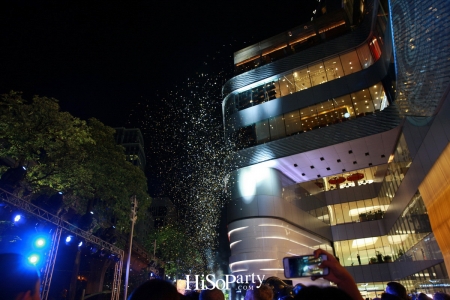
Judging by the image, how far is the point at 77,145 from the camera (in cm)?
1261

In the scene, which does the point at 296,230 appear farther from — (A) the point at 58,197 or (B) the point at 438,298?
(B) the point at 438,298

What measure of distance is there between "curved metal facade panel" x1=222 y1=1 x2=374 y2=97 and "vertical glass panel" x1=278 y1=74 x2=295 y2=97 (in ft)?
2.14

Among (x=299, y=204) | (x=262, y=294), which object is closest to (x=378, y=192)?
(x=299, y=204)

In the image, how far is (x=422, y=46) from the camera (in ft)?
22.9

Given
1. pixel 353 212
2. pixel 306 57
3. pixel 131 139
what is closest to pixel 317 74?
pixel 306 57

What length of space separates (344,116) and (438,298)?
60.7 ft

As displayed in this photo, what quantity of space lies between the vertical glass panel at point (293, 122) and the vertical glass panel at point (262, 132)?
1.70m

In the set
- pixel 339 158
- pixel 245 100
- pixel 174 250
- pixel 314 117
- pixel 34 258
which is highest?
pixel 245 100

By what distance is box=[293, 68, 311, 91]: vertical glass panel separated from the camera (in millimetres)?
23828

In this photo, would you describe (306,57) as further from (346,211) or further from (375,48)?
(346,211)

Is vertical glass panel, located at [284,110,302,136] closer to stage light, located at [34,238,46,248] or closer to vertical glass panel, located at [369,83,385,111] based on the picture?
vertical glass panel, located at [369,83,385,111]

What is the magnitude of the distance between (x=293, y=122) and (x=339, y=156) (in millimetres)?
4505

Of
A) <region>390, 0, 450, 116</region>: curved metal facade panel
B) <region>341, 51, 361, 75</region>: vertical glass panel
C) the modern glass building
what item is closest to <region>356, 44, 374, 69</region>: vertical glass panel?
the modern glass building

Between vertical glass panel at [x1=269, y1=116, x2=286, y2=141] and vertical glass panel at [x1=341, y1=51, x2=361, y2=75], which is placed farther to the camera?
vertical glass panel at [x1=269, y1=116, x2=286, y2=141]
